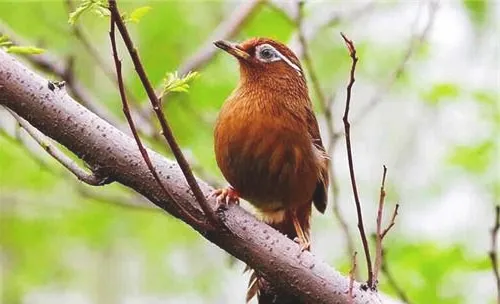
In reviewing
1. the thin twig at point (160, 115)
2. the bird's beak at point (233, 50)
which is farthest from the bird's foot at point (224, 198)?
the bird's beak at point (233, 50)

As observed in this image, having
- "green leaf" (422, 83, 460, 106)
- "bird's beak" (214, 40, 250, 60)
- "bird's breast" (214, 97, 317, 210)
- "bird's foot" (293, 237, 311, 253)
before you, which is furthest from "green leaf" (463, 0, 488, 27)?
"bird's foot" (293, 237, 311, 253)

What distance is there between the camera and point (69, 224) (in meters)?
7.02

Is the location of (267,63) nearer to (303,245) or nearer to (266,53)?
(266,53)

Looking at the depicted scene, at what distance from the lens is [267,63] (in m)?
3.47

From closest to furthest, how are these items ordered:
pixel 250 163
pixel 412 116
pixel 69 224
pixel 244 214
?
1. pixel 244 214
2. pixel 250 163
3. pixel 69 224
4. pixel 412 116

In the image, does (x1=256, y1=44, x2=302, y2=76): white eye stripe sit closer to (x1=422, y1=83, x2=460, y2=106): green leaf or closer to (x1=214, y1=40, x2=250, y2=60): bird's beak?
(x1=214, y1=40, x2=250, y2=60): bird's beak

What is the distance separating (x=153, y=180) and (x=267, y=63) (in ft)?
4.21

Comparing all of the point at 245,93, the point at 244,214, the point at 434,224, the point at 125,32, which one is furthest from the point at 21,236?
the point at 125,32

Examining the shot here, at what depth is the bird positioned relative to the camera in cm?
316

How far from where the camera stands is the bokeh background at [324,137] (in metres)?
4.77

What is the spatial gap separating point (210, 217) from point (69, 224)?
16.3 feet

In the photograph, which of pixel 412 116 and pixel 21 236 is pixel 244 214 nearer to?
pixel 21 236

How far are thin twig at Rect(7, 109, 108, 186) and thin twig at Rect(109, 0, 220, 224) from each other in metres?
0.27

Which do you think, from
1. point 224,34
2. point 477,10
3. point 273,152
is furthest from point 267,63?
point 477,10
